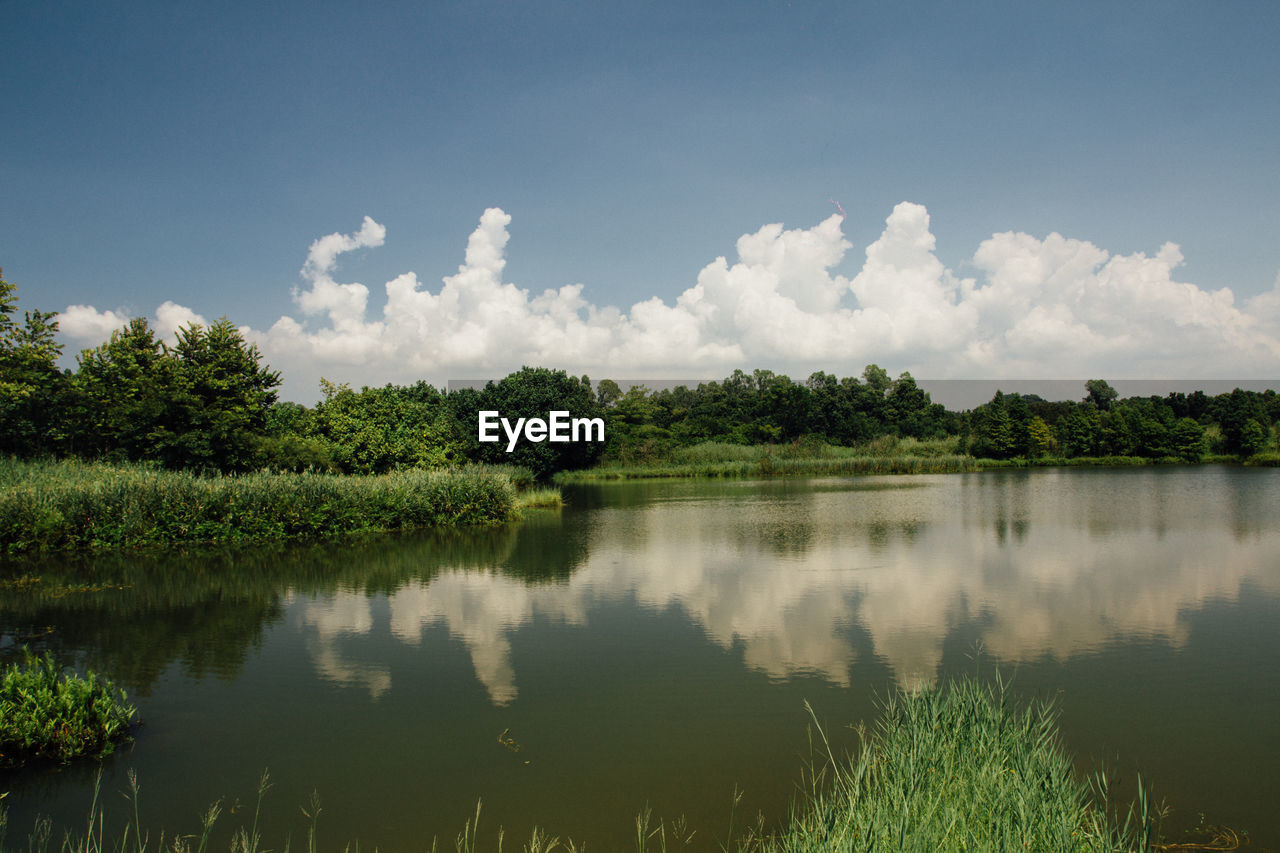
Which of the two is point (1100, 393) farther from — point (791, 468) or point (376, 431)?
point (376, 431)

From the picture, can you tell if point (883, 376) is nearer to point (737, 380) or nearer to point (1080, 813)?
point (737, 380)

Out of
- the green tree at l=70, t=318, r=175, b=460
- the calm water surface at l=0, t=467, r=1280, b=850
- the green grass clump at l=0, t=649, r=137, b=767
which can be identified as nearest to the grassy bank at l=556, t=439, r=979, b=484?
the green tree at l=70, t=318, r=175, b=460

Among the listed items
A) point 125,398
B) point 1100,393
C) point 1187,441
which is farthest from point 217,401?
point 1100,393

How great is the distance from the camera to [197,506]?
50.0 ft

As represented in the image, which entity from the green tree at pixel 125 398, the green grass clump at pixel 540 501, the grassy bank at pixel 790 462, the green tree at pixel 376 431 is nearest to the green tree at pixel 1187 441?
the grassy bank at pixel 790 462

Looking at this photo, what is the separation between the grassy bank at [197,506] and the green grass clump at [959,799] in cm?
1481

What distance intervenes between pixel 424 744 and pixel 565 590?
5533 mm

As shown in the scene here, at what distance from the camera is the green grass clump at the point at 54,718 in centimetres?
512

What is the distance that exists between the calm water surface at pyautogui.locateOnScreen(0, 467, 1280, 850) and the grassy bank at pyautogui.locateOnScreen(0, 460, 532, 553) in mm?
1414

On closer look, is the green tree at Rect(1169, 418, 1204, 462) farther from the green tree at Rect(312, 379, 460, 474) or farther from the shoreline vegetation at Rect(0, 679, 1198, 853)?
the shoreline vegetation at Rect(0, 679, 1198, 853)

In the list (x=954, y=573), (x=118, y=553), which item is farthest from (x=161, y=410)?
(x=954, y=573)

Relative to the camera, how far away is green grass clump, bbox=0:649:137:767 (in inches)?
201

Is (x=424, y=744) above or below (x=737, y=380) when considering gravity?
below

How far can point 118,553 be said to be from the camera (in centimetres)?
1398
